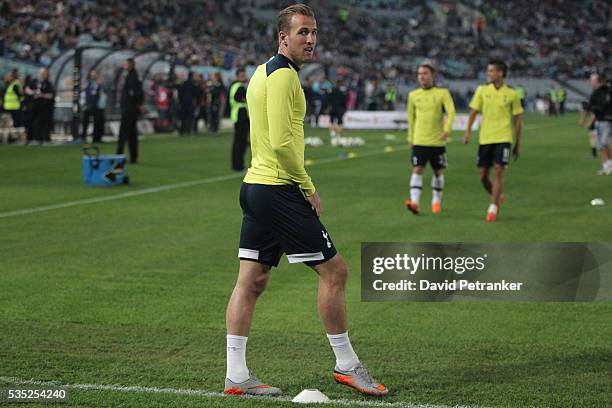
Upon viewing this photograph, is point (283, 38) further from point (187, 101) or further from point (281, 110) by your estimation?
point (187, 101)

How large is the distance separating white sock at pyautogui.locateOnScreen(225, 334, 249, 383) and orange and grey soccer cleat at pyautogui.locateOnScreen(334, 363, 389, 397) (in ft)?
1.87

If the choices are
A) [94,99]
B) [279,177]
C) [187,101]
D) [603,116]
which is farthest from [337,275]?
[187,101]

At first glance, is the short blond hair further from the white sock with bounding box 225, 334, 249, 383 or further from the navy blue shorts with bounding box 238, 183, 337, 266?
the white sock with bounding box 225, 334, 249, 383

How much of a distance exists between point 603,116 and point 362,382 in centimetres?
1768

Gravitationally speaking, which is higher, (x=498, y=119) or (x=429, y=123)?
(x=498, y=119)

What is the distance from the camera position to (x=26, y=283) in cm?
917

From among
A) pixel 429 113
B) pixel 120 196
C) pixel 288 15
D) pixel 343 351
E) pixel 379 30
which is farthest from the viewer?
pixel 379 30

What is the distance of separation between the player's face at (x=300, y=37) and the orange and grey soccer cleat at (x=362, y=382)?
1781 millimetres

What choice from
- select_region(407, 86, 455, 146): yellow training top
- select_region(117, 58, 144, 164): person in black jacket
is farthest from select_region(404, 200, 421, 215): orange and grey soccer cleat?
select_region(117, 58, 144, 164): person in black jacket

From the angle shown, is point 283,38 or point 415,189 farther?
point 415,189

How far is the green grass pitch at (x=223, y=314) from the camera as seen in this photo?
6016 mm

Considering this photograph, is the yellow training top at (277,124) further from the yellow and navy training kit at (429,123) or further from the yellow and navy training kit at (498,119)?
the yellow and navy training kit at (429,123)

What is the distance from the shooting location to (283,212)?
5504mm

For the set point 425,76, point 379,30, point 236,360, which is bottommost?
point 236,360
